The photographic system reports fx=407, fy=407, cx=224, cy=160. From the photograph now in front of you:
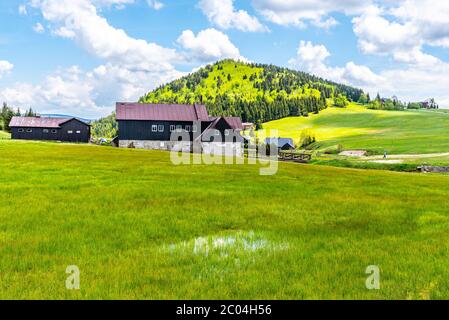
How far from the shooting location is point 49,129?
432 feet

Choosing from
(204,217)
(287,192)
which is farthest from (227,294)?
(287,192)

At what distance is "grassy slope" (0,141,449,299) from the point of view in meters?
9.27

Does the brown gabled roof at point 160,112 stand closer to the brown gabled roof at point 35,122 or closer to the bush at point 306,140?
the brown gabled roof at point 35,122

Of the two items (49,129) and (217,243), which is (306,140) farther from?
(217,243)

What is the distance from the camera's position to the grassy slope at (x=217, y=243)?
927 cm

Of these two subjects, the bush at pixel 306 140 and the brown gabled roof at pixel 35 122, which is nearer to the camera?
the brown gabled roof at pixel 35 122

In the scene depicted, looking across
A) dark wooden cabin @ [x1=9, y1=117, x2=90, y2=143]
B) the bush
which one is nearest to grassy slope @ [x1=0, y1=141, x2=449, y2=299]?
dark wooden cabin @ [x1=9, y1=117, x2=90, y2=143]

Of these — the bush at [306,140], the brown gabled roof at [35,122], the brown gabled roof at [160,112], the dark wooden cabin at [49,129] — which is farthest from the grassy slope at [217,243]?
the bush at [306,140]

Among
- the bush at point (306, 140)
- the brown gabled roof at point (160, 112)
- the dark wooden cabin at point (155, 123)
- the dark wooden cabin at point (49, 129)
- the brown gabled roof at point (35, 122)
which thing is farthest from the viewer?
the bush at point (306, 140)

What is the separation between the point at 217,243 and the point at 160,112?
339 feet

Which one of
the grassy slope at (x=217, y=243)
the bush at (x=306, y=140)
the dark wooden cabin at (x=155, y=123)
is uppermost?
the dark wooden cabin at (x=155, y=123)

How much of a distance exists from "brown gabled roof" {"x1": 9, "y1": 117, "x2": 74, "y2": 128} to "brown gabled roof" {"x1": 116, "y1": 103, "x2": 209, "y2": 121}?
3086cm

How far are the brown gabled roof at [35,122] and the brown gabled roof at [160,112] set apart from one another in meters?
30.9
